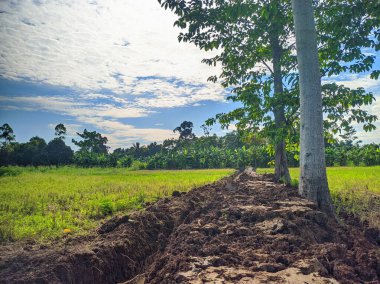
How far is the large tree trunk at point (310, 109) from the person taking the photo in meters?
5.84

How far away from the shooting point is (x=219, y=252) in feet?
11.4

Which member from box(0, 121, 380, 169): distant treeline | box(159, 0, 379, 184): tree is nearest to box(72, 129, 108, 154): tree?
→ box(0, 121, 380, 169): distant treeline

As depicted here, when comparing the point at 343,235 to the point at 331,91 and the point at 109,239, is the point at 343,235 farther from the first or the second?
the point at 331,91

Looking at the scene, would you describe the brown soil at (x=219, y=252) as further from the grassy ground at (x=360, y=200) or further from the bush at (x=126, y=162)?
the bush at (x=126, y=162)

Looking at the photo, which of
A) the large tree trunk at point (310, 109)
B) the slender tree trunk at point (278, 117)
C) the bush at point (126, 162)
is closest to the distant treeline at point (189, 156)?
the bush at point (126, 162)

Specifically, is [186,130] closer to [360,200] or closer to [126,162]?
[126,162]

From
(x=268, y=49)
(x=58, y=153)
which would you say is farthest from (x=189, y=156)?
(x=268, y=49)

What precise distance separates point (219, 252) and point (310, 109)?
3417 millimetres

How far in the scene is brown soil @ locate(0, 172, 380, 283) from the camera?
2.95 metres

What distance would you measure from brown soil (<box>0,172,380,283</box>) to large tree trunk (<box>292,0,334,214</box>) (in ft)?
1.72

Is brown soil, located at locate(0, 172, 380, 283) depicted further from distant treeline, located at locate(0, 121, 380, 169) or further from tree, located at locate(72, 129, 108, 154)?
tree, located at locate(72, 129, 108, 154)

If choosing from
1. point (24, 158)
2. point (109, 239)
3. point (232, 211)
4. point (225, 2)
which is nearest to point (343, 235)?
point (232, 211)

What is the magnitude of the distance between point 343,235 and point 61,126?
52.7m

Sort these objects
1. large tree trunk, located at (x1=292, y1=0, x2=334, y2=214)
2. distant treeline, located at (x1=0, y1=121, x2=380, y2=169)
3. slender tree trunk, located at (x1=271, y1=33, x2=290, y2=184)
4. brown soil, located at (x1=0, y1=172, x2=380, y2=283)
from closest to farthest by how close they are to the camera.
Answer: brown soil, located at (x1=0, y1=172, x2=380, y2=283)
large tree trunk, located at (x1=292, y1=0, x2=334, y2=214)
slender tree trunk, located at (x1=271, y1=33, x2=290, y2=184)
distant treeline, located at (x1=0, y1=121, x2=380, y2=169)
